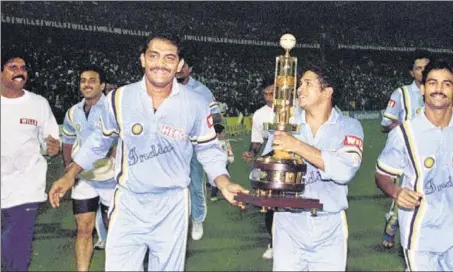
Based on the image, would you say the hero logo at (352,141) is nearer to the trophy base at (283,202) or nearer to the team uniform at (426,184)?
the team uniform at (426,184)

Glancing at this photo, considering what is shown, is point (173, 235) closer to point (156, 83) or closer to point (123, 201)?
point (123, 201)

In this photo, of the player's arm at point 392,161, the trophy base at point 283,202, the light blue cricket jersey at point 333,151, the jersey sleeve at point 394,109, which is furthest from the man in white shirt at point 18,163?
the jersey sleeve at point 394,109

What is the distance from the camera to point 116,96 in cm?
378

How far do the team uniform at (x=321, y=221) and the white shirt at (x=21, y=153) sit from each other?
161cm

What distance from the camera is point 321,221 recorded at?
3.81m

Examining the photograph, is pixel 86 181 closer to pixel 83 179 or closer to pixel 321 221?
pixel 83 179

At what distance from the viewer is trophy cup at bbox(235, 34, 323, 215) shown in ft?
11.5

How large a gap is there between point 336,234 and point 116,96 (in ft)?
4.07

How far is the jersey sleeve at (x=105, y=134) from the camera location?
3.77m

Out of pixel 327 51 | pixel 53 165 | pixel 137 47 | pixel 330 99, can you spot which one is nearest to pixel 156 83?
pixel 330 99

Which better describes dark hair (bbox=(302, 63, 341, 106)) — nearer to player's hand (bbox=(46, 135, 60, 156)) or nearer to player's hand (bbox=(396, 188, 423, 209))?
player's hand (bbox=(396, 188, 423, 209))

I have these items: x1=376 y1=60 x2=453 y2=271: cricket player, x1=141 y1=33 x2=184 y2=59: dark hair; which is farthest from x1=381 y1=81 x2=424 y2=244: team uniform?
x1=141 y1=33 x2=184 y2=59: dark hair

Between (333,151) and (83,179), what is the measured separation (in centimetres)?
237

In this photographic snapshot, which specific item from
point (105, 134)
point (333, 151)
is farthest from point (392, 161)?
point (105, 134)
